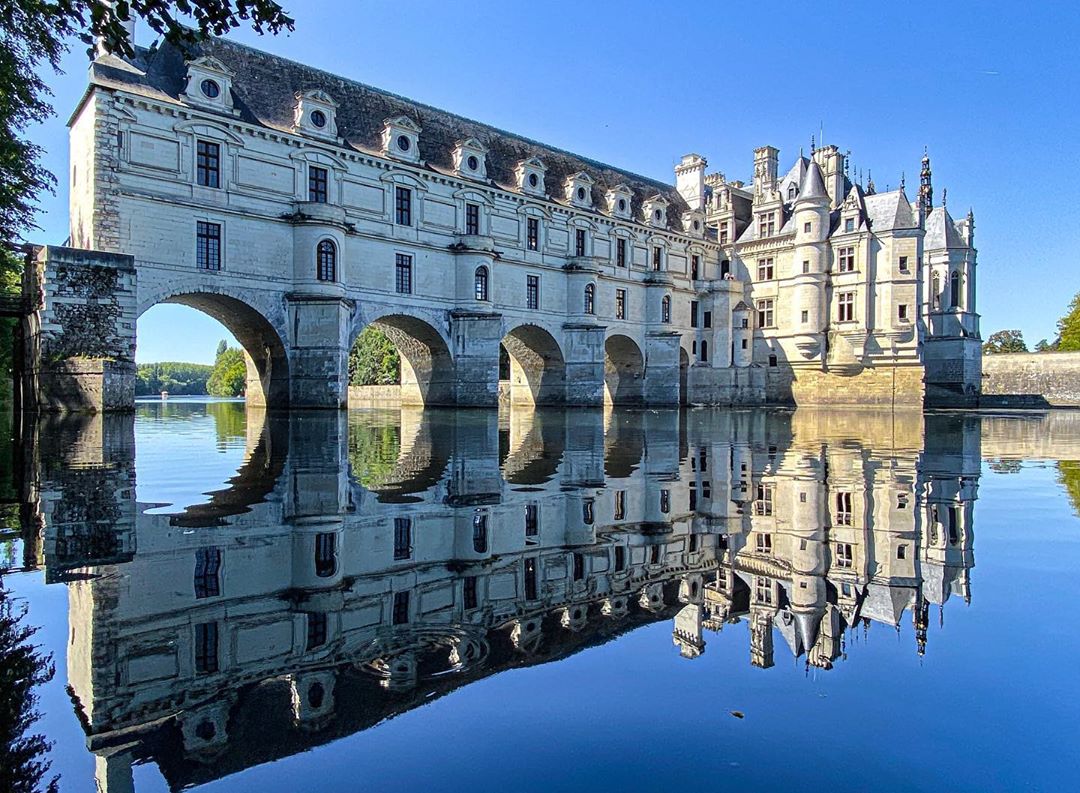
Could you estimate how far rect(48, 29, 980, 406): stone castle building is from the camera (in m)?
22.5

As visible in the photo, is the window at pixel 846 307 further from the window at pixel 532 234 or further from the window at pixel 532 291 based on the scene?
the window at pixel 532 234

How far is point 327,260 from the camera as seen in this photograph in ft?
83.8

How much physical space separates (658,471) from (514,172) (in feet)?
92.9

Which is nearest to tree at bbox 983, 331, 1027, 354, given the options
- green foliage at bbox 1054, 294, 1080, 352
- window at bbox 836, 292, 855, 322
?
green foliage at bbox 1054, 294, 1080, 352

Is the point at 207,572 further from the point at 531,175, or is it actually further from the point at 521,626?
the point at 531,175

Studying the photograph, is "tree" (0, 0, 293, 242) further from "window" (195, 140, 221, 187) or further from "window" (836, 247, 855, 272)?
"window" (836, 247, 855, 272)

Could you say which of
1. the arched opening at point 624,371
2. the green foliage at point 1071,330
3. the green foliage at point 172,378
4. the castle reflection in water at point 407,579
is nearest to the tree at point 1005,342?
the green foliage at point 1071,330

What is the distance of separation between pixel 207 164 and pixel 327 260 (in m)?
5.01

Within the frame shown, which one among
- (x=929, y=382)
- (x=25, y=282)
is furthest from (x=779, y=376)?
(x=25, y=282)

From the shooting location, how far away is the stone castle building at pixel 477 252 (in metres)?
22.5

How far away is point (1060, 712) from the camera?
255 cm

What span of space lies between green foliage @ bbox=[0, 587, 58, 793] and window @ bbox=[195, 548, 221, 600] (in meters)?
0.81

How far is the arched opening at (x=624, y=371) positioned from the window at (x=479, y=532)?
34102mm

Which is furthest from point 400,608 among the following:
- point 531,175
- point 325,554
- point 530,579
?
point 531,175
